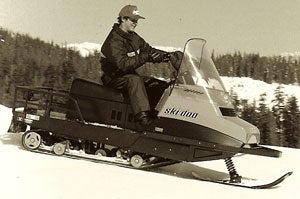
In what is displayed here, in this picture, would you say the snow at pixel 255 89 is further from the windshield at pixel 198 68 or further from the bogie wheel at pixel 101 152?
the bogie wheel at pixel 101 152

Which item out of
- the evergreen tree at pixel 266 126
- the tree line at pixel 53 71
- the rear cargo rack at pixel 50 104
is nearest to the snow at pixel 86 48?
the tree line at pixel 53 71

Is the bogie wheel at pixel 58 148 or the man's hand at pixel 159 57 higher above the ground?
the man's hand at pixel 159 57

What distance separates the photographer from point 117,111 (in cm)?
652

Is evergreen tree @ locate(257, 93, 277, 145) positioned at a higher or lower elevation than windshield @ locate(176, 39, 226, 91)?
higher

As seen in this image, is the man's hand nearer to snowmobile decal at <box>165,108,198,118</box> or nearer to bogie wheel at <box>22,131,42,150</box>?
snowmobile decal at <box>165,108,198,118</box>

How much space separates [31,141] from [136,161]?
4.59 ft

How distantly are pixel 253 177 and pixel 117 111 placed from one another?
2.15 metres

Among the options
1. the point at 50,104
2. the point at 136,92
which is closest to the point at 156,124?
the point at 136,92

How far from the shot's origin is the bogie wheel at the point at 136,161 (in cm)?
624

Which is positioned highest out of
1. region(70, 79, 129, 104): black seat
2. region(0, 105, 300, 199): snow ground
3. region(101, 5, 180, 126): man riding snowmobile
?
region(101, 5, 180, 126): man riding snowmobile

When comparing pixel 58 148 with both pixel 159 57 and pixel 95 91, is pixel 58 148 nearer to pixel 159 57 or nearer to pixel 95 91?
pixel 95 91

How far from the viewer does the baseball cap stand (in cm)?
665

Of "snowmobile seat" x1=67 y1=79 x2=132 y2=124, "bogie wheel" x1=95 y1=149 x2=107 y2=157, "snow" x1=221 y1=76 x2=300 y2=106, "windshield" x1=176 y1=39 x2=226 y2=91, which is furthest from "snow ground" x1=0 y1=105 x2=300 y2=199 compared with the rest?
"snow" x1=221 y1=76 x2=300 y2=106

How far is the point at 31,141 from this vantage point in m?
6.33
